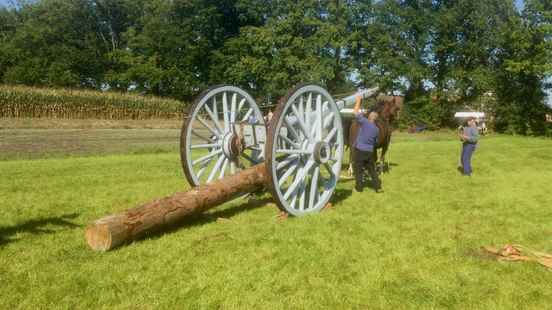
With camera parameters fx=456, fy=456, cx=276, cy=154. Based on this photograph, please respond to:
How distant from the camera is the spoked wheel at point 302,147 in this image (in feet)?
21.0

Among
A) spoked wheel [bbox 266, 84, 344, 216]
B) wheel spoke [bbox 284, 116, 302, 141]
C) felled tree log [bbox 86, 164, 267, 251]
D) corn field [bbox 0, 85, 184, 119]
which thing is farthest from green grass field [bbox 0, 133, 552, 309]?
corn field [bbox 0, 85, 184, 119]

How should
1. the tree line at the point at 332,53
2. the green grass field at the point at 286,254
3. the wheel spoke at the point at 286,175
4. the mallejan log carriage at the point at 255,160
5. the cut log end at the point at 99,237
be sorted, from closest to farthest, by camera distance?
the green grass field at the point at 286,254 → the cut log end at the point at 99,237 → the mallejan log carriage at the point at 255,160 → the wheel spoke at the point at 286,175 → the tree line at the point at 332,53

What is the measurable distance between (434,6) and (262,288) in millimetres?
47291

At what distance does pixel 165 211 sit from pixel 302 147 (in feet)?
7.74

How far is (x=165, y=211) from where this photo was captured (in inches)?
231

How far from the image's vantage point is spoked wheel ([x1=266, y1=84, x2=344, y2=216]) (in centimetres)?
639

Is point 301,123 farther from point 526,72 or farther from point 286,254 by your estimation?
point 526,72

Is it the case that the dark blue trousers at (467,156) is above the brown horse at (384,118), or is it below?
below

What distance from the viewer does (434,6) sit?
45750mm

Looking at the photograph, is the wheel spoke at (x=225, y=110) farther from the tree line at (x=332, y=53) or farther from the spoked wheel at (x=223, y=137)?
the tree line at (x=332, y=53)

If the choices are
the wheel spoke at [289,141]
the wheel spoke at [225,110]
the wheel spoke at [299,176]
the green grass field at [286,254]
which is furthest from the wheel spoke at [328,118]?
the wheel spoke at [225,110]

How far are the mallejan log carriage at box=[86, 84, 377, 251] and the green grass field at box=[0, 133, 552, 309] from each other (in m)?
0.28

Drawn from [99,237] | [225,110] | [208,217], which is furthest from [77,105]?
[99,237]

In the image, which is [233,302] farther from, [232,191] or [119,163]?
[119,163]
